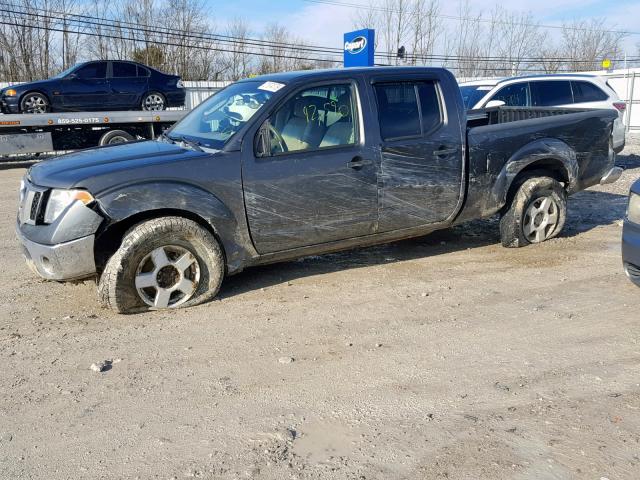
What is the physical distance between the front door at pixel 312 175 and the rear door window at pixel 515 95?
22.4ft

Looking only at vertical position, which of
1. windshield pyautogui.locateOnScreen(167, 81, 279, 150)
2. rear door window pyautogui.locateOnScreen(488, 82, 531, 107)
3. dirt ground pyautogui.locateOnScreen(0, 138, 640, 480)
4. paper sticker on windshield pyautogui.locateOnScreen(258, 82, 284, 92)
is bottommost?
dirt ground pyautogui.locateOnScreen(0, 138, 640, 480)

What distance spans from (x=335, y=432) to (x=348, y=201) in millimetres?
2527

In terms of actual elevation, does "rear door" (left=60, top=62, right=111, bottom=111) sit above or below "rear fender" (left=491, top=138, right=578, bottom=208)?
above

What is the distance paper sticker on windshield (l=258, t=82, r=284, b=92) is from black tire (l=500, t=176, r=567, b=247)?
9.24 feet

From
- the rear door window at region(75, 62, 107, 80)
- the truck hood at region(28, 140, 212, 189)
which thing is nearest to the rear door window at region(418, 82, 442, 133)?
the truck hood at region(28, 140, 212, 189)

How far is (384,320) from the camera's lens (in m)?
4.57

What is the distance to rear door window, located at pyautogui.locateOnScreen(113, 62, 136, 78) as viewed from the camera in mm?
15734

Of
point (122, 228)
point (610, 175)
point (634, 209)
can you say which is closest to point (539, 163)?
point (610, 175)

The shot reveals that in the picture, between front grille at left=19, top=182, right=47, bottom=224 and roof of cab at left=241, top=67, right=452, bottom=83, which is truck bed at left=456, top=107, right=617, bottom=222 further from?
front grille at left=19, top=182, right=47, bottom=224

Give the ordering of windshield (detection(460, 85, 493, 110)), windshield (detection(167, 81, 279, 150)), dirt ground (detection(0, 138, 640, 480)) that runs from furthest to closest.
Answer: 1. windshield (detection(460, 85, 493, 110))
2. windshield (detection(167, 81, 279, 150))
3. dirt ground (detection(0, 138, 640, 480))

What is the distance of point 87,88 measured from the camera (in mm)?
15359

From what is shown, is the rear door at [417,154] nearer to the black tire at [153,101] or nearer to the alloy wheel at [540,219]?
the alloy wheel at [540,219]

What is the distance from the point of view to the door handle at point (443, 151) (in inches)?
222

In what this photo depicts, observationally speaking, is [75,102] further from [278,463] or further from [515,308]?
[278,463]
